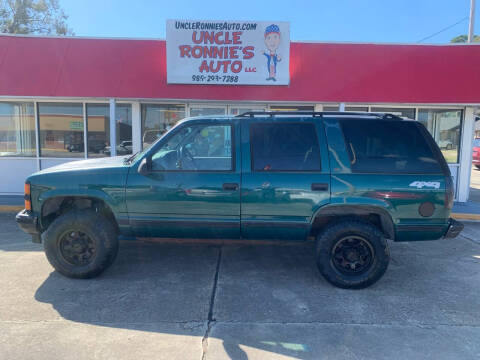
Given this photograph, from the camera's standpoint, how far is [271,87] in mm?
8320

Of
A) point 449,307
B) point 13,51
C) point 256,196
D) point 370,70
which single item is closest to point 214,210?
point 256,196

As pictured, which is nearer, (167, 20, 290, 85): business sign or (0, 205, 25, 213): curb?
(0, 205, 25, 213): curb

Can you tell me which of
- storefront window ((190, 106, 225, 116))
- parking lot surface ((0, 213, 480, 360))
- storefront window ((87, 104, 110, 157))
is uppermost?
storefront window ((190, 106, 225, 116))

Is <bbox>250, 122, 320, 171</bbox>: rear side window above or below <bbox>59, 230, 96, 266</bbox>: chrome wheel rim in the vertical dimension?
above

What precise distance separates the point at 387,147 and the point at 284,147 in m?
1.20

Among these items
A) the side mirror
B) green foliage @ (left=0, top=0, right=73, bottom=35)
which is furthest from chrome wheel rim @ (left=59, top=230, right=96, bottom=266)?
green foliage @ (left=0, top=0, right=73, bottom=35)

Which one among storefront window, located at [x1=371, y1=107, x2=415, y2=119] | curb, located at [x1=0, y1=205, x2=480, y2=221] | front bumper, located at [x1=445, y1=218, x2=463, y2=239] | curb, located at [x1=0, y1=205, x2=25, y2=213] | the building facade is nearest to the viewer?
front bumper, located at [x1=445, y1=218, x2=463, y2=239]

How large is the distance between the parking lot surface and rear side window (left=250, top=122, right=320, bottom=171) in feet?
4.79

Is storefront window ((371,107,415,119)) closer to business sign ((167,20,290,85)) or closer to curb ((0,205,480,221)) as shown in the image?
business sign ((167,20,290,85))

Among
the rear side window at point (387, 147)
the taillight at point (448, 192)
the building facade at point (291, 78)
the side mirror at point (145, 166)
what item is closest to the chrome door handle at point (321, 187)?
the rear side window at point (387, 147)

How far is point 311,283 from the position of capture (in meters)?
4.36

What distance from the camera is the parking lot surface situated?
3029 mm

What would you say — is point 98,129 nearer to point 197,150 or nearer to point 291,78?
point 291,78

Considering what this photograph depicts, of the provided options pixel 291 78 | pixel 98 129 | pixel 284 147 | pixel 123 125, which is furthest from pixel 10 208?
pixel 291 78
